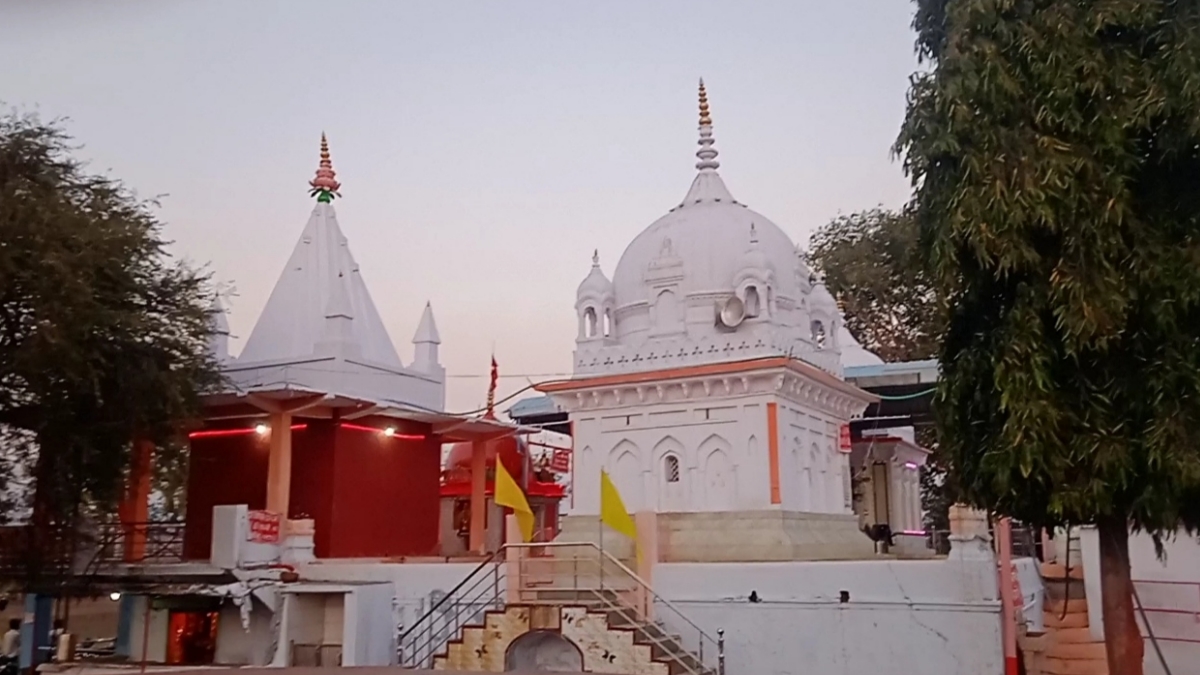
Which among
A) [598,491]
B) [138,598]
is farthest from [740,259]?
[138,598]

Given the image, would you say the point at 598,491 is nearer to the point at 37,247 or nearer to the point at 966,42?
the point at 37,247

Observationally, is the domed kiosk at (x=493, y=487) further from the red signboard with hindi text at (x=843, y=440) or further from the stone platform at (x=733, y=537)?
the stone platform at (x=733, y=537)

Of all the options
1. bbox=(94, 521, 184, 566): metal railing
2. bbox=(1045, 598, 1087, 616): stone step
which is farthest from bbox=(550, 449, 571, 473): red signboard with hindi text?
bbox=(1045, 598, 1087, 616): stone step

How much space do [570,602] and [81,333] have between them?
8226mm

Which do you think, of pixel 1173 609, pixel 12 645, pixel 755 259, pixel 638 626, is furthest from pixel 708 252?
pixel 12 645

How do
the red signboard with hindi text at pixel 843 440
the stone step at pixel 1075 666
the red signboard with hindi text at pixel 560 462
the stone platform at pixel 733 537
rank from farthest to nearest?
1. the red signboard with hindi text at pixel 560 462
2. the red signboard with hindi text at pixel 843 440
3. the stone platform at pixel 733 537
4. the stone step at pixel 1075 666

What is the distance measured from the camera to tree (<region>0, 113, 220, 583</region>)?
628 inches

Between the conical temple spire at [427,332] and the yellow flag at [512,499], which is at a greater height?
the conical temple spire at [427,332]

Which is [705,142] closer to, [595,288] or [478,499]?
[595,288]

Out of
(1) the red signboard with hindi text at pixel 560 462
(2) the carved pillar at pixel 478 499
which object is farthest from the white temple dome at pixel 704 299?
(1) the red signboard with hindi text at pixel 560 462

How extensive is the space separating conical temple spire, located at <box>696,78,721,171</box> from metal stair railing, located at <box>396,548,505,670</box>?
28.9 feet

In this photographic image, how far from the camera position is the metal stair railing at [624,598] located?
14.4 meters

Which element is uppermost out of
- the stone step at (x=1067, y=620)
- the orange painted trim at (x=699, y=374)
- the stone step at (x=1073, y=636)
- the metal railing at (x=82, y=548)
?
the orange painted trim at (x=699, y=374)

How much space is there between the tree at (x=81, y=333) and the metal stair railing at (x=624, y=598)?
673 cm
